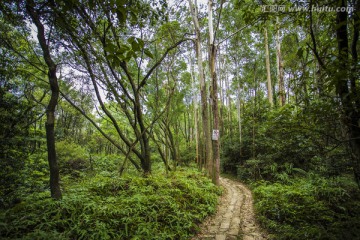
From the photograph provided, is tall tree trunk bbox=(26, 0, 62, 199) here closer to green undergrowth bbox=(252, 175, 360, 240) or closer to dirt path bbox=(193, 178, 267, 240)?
dirt path bbox=(193, 178, 267, 240)

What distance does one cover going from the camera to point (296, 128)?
2.52 meters

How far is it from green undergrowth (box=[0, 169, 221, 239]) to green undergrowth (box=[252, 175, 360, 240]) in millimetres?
1507

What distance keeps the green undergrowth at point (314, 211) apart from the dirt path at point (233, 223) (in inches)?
11.6

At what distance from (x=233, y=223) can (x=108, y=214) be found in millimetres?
2719

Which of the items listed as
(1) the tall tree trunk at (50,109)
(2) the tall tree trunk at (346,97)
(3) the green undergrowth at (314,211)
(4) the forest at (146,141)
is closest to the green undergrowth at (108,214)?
(4) the forest at (146,141)

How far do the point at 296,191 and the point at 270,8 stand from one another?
442 centimetres

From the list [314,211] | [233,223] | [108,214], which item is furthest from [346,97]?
[108,214]

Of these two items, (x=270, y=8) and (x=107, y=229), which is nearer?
(x=270, y=8)

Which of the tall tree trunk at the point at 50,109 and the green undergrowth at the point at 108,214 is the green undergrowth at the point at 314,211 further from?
the tall tree trunk at the point at 50,109

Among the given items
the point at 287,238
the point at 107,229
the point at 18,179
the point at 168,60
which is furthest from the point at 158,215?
the point at 168,60

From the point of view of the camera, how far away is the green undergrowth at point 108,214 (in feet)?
9.67

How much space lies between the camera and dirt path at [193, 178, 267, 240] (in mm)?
3695

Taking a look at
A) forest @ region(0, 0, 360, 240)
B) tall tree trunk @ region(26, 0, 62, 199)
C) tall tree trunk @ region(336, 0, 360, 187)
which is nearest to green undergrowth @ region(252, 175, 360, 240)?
forest @ region(0, 0, 360, 240)

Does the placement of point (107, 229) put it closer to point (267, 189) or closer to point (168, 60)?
point (267, 189)
